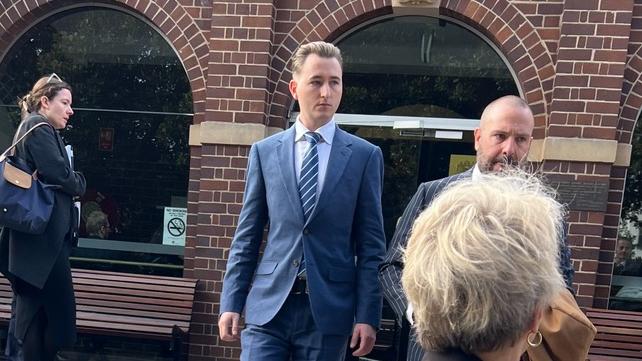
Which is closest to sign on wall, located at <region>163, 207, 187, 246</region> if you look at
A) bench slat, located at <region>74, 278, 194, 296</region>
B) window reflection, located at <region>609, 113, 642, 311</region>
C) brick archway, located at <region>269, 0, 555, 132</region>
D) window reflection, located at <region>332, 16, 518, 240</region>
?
bench slat, located at <region>74, 278, 194, 296</region>

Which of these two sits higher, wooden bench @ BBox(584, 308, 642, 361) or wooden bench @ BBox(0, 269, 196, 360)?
wooden bench @ BBox(584, 308, 642, 361)

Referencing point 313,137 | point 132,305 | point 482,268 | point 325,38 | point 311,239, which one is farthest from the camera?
point 132,305

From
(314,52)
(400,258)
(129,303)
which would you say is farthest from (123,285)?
(400,258)

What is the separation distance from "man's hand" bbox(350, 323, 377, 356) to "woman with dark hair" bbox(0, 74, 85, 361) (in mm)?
2100

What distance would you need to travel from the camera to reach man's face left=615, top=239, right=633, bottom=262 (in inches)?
196

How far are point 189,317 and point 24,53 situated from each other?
10.1 ft

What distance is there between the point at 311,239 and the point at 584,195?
282cm

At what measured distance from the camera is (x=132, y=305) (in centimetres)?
522

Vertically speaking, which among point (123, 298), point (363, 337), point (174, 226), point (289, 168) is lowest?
point (123, 298)

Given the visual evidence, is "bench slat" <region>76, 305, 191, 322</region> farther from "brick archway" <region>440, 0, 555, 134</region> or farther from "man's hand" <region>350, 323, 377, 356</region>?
"brick archway" <region>440, 0, 555, 134</region>

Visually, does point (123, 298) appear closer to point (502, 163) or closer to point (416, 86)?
point (416, 86)

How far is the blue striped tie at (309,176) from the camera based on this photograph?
2586 millimetres

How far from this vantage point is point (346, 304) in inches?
103

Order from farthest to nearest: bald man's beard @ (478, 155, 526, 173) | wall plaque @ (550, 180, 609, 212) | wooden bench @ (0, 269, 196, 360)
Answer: wooden bench @ (0, 269, 196, 360) → wall plaque @ (550, 180, 609, 212) → bald man's beard @ (478, 155, 526, 173)
